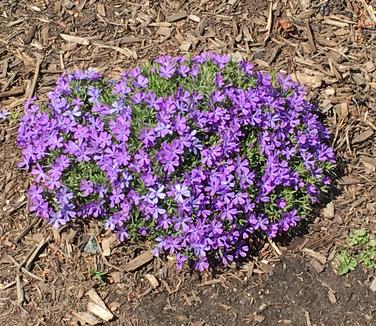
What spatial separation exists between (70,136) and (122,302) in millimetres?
1106

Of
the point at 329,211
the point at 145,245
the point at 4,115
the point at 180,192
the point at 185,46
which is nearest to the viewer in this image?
the point at 180,192

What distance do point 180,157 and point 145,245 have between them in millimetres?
706

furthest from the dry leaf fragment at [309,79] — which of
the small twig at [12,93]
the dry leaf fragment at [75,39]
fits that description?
the small twig at [12,93]

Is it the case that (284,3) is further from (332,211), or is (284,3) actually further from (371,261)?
(371,261)

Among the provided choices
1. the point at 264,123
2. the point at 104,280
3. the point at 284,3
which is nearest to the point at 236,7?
the point at 284,3

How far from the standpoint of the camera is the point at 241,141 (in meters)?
4.98

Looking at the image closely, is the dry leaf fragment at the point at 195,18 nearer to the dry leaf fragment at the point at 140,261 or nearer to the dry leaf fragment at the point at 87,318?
the dry leaf fragment at the point at 140,261

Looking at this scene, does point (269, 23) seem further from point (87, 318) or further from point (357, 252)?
point (87, 318)

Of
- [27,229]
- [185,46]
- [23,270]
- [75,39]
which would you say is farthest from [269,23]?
[23,270]

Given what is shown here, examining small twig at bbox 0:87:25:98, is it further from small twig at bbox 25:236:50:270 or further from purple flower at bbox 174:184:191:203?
purple flower at bbox 174:184:191:203

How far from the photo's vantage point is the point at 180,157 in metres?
4.74

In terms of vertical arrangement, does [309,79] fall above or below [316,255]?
above

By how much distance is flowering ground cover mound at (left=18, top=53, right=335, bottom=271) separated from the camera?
4.72m

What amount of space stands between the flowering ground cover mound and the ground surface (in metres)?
0.19
